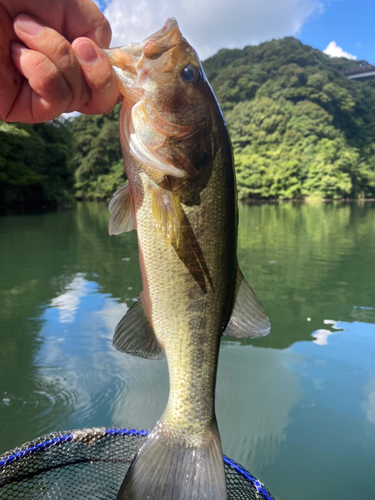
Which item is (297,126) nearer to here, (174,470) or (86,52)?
(86,52)

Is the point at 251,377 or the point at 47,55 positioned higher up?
the point at 47,55

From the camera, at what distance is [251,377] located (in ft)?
15.5

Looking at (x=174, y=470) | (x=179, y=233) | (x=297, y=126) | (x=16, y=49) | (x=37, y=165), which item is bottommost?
(x=174, y=470)

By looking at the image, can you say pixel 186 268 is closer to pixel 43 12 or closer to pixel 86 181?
pixel 43 12

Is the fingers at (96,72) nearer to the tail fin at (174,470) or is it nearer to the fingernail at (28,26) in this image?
the fingernail at (28,26)

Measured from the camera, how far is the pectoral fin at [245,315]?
1.85 meters

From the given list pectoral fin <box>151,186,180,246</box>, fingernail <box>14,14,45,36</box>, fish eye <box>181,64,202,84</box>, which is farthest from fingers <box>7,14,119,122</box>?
pectoral fin <box>151,186,180,246</box>

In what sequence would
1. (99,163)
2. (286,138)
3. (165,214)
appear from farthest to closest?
(286,138), (99,163), (165,214)

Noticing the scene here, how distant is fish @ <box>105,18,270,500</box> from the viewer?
5.39 ft

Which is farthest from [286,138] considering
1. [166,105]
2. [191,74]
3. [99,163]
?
[166,105]

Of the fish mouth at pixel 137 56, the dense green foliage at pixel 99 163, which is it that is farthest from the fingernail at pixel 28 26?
the dense green foliage at pixel 99 163

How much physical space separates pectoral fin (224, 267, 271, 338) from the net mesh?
105 centimetres

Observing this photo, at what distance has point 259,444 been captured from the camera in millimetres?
3572

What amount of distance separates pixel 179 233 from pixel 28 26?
1.05 m
